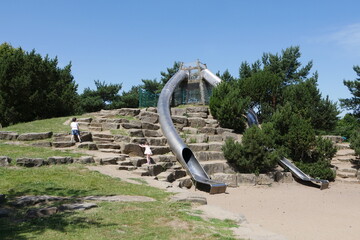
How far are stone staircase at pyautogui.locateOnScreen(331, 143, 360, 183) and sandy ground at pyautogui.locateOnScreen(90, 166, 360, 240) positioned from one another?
981 millimetres

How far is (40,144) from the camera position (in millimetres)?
14352

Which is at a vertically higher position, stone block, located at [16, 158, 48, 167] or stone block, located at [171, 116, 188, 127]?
stone block, located at [171, 116, 188, 127]

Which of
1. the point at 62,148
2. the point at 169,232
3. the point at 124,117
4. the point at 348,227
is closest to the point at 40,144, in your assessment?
the point at 62,148

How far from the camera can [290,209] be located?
10430 mm

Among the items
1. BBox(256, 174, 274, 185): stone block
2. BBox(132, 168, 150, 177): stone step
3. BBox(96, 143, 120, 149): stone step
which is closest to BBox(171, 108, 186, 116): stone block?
BBox(96, 143, 120, 149): stone step

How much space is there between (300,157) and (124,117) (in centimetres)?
1028

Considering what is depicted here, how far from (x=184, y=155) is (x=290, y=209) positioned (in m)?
6.09

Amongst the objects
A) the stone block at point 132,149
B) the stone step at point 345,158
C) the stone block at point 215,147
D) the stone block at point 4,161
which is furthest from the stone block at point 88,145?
the stone step at point 345,158

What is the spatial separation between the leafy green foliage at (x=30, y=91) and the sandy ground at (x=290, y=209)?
1195cm

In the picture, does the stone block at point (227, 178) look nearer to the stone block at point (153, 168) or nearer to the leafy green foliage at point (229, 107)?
the stone block at point (153, 168)

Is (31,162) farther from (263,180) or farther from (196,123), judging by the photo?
(196,123)

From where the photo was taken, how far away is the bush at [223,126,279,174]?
15484 mm

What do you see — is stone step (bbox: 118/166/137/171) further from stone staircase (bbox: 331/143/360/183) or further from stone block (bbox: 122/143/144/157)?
stone staircase (bbox: 331/143/360/183)

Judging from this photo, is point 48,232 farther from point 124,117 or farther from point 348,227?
point 124,117
